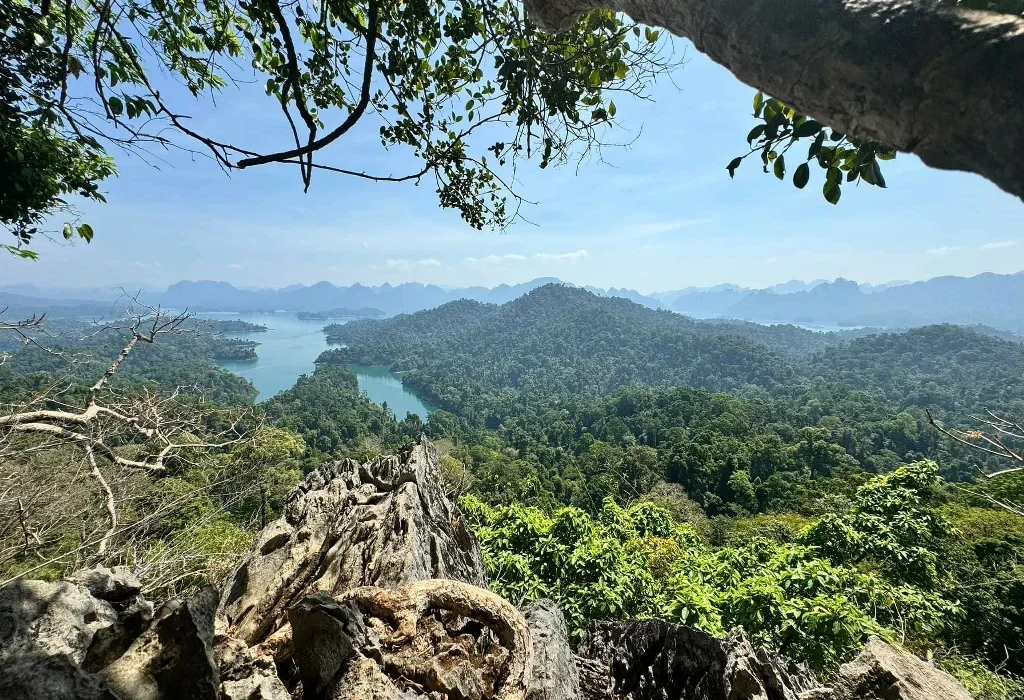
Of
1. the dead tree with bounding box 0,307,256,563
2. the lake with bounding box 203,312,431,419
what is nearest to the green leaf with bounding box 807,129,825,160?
the dead tree with bounding box 0,307,256,563

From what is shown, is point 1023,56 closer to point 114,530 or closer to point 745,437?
point 114,530

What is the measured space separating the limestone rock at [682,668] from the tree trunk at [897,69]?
2859 mm

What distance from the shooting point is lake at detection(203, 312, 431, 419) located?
8357 cm

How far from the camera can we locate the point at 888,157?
1594 millimetres

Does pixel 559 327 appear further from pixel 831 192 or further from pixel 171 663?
pixel 171 663

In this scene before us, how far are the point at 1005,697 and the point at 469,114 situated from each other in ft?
32.4

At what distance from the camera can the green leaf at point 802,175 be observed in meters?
1.62

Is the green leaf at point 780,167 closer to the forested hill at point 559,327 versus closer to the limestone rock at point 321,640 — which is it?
the limestone rock at point 321,640

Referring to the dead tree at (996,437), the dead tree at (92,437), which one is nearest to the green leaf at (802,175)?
the dead tree at (996,437)

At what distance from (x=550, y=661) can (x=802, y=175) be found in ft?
9.32

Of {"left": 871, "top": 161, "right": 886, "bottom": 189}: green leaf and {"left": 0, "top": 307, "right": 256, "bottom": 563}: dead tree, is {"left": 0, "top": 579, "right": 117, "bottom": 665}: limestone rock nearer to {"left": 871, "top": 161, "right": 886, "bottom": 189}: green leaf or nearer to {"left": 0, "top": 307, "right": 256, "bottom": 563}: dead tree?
{"left": 0, "top": 307, "right": 256, "bottom": 563}: dead tree

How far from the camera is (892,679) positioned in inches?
77.5

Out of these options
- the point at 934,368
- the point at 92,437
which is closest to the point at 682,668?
the point at 92,437

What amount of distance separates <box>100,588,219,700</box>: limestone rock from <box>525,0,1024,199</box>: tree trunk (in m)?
2.84
